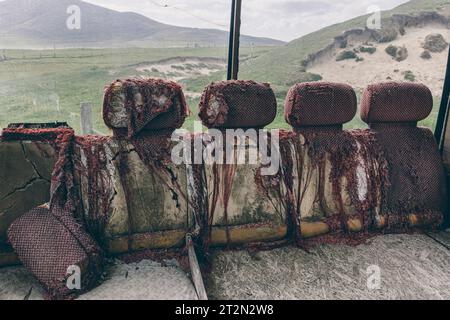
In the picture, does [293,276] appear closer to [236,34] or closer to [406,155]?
[406,155]

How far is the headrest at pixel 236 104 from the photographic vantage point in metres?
2.95

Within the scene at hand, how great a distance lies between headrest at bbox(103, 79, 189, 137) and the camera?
8.93 ft

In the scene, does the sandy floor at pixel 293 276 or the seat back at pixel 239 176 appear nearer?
the sandy floor at pixel 293 276

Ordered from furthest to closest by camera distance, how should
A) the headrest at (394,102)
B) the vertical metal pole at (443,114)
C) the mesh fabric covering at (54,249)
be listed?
the vertical metal pole at (443,114), the headrest at (394,102), the mesh fabric covering at (54,249)

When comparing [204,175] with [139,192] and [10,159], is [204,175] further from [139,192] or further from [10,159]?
[10,159]

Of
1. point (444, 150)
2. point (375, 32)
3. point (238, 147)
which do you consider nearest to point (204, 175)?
point (238, 147)

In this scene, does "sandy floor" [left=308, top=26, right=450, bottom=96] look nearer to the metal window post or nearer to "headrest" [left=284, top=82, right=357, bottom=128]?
the metal window post

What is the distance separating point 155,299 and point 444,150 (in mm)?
3099

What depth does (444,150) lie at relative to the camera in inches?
143

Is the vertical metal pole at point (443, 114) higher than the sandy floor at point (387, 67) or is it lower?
lower

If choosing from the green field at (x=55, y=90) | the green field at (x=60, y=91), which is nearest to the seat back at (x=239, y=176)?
the green field at (x=60, y=91)

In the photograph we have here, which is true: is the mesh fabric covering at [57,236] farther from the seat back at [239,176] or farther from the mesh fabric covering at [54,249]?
the seat back at [239,176]

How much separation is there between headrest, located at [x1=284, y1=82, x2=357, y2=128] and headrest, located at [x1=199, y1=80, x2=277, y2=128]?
0.74 feet

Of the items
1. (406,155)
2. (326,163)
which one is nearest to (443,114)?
(406,155)
